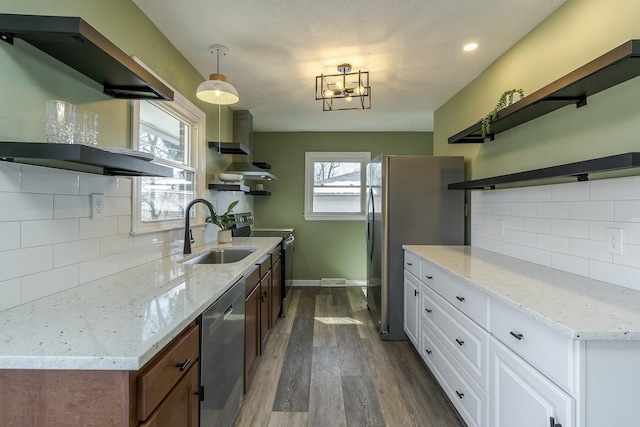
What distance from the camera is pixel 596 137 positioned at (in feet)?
4.88

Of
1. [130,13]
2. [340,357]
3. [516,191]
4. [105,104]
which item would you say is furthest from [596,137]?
[130,13]

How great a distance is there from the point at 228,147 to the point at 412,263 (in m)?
2.13

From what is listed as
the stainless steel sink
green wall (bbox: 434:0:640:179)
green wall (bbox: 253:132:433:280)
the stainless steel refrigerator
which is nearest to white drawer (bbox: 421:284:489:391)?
the stainless steel refrigerator

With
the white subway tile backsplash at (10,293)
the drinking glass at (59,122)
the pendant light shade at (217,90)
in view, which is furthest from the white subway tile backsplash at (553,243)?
the white subway tile backsplash at (10,293)

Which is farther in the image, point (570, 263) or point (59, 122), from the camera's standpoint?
point (570, 263)

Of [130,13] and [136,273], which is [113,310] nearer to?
[136,273]

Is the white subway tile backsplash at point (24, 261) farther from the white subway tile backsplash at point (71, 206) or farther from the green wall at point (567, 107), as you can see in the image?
the green wall at point (567, 107)

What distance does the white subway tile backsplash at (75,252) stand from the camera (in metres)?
1.23

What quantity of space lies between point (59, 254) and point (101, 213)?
287 mm

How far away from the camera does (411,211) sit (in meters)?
2.72

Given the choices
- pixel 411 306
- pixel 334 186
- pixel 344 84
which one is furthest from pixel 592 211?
pixel 334 186

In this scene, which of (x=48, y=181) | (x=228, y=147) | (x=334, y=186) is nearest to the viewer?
(x=48, y=181)

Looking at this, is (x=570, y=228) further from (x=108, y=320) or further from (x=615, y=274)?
(x=108, y=320)

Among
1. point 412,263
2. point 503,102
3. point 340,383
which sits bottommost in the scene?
point 340,383
